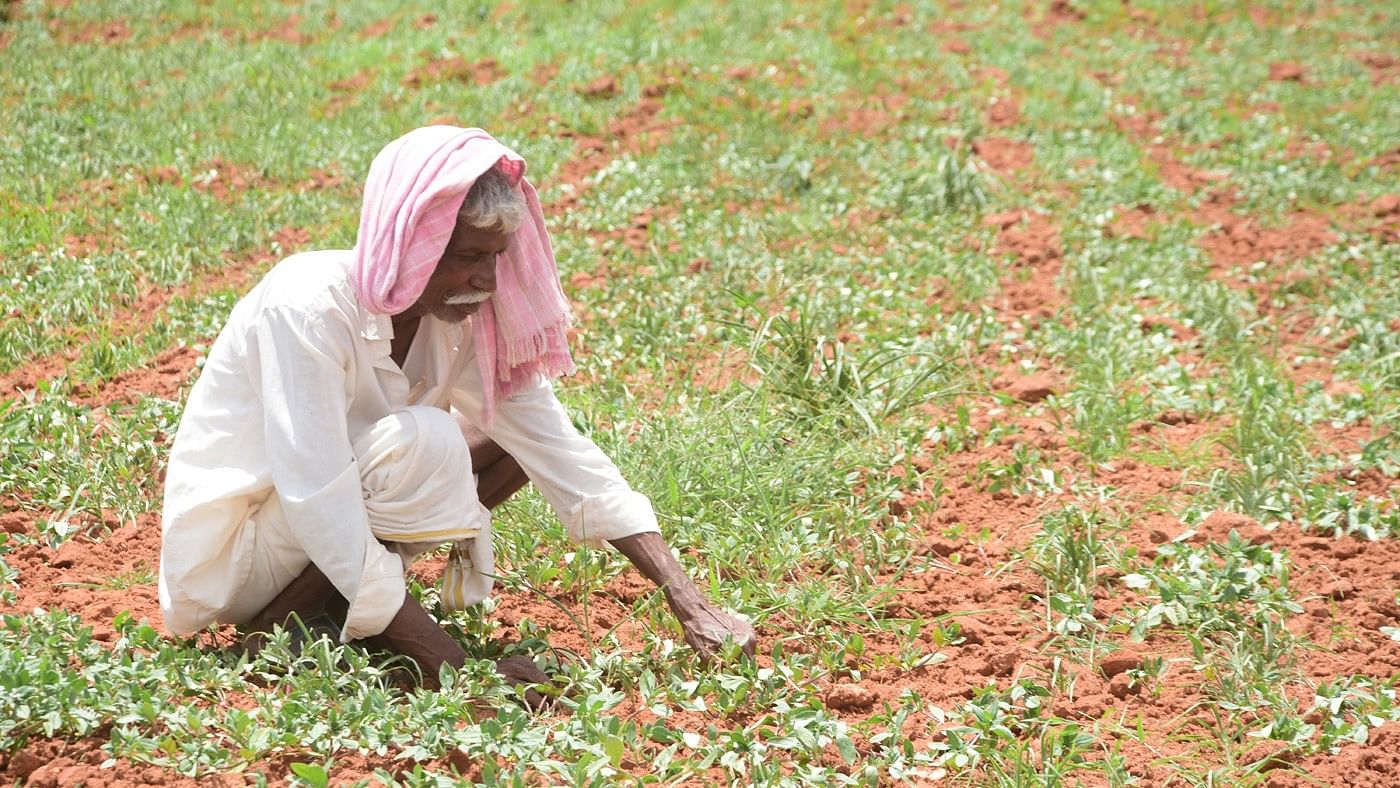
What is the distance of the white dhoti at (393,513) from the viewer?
2.72 m

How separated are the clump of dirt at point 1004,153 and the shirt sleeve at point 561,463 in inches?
165

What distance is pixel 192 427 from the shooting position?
2.81 metres

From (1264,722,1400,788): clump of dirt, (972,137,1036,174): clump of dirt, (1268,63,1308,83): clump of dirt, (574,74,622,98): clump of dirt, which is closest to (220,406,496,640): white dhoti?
(1264,722,1400,788): clump of dirt

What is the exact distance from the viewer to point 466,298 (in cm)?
283

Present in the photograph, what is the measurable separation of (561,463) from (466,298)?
1.59ft

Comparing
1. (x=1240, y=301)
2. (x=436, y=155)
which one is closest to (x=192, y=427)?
(x=436, y=155)

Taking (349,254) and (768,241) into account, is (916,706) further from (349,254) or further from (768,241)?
(768,241)

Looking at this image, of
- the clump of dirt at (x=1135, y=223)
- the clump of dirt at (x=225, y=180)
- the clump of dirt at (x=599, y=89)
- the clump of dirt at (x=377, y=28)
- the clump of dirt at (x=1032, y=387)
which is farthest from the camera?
the clump of dirt at (x=377, y=28)

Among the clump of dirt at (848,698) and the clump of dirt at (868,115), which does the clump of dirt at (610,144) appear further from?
the clump of dirt at (848,698)

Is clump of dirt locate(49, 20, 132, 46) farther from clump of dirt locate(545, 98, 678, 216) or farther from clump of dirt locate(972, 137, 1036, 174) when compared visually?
clump of dirt locate(972, 137, 1036, 174)

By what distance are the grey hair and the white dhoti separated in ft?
1.36

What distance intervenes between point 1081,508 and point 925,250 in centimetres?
205

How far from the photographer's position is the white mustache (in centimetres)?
283

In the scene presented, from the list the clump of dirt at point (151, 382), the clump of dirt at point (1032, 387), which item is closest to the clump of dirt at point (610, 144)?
the clump of dirt at point (151, 382)
